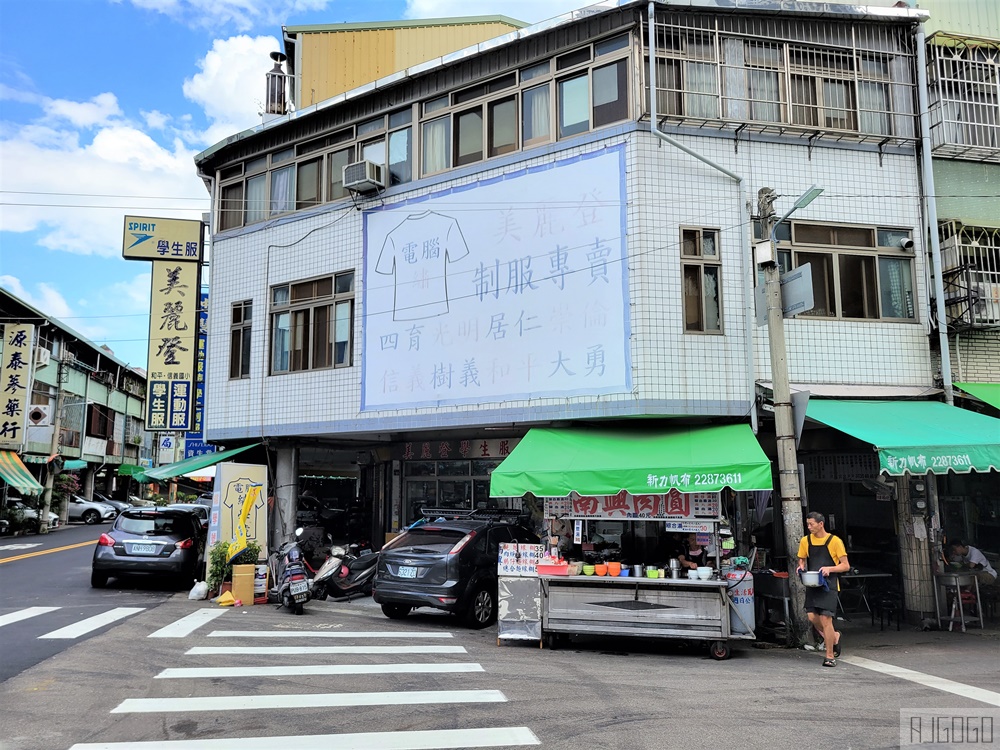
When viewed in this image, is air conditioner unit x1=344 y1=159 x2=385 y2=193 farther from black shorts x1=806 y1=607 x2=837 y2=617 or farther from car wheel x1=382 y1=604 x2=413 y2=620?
black shorts x1=806 y1=607 x2=837 y2=617

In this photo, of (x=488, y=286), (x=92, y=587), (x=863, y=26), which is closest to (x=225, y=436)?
(x=92, y=587)

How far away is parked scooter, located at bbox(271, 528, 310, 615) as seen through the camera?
41.4ft

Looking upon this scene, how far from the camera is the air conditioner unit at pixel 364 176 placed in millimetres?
14852

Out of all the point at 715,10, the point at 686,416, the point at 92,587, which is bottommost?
the point at 92,587

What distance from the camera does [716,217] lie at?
12.1 m

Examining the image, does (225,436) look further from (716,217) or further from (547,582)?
(716,217)

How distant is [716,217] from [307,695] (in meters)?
8.89

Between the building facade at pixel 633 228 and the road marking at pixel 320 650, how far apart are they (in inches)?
160

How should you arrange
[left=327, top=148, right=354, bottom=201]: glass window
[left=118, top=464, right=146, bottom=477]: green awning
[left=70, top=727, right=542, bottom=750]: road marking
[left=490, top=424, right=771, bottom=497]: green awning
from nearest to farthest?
[left=70, top=727, right=542, bottom=750]: road marking → [left=490, top=424, right=771, bottom=497]: green awning → [left=327, top=148, right=354, bottom=201]: glass window → [left=118, top=464, right=146, bottom=477]: green awning

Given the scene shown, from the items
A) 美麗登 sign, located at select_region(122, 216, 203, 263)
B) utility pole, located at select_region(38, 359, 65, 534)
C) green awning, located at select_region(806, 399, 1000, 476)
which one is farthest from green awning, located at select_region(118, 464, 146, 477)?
green awning, located at select_region(806, 399, 1000, 476)

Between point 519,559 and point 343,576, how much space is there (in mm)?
4895

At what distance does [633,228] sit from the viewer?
1177 cm

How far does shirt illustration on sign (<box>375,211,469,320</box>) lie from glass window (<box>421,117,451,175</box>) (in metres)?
1.00

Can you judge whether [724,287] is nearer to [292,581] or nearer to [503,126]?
[503,126]
